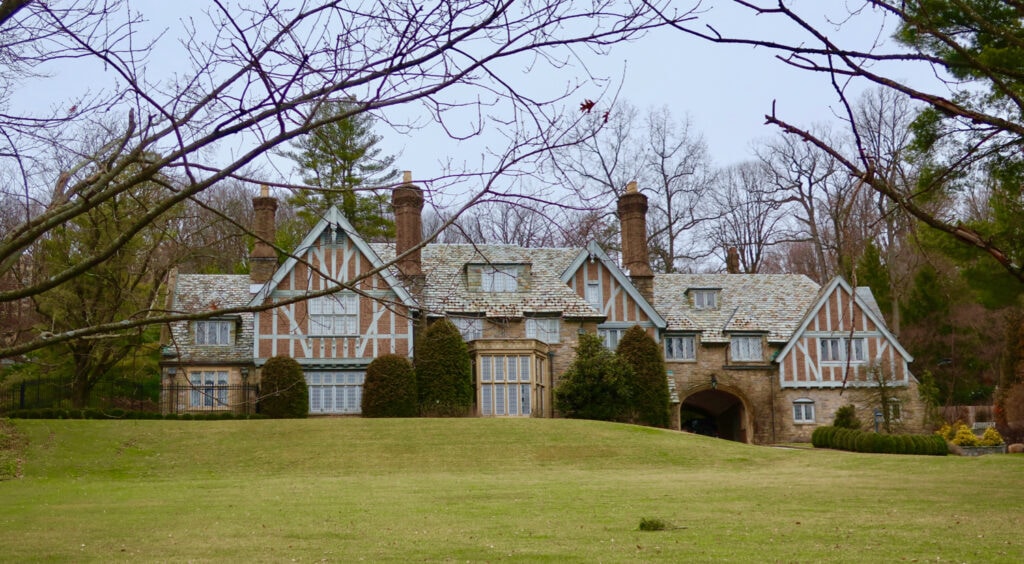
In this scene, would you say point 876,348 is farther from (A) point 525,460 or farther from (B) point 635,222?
(A) point 525,460

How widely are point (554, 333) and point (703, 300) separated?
33.2 ft

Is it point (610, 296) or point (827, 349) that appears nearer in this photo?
point (610, 296)

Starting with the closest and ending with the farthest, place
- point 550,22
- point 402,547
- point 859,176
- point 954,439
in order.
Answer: point 859,176 → point 550,22 → point 402,547 → point 954,439

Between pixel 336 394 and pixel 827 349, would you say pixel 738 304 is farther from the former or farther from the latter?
pixel 336 394

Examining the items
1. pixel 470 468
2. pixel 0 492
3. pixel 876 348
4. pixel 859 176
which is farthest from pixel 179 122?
pixel 876 348

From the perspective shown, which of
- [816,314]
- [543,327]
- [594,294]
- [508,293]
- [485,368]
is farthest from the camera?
[816,314]

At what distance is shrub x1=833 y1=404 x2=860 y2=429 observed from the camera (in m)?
34.5

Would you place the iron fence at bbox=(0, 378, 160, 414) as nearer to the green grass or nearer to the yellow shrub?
the green grass

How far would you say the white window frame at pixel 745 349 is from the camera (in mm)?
38375

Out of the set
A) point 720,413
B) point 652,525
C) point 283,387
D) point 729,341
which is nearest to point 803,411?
point 729,341

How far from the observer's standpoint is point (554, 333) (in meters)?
32.6

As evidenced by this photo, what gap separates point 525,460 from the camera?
82.7ft

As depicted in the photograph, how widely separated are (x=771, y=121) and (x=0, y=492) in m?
19.3

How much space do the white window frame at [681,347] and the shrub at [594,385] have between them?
4564 millimetres
